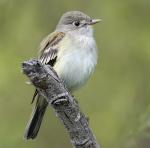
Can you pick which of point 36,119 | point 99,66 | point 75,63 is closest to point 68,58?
point 75,63

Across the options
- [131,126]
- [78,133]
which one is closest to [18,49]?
[131,126]

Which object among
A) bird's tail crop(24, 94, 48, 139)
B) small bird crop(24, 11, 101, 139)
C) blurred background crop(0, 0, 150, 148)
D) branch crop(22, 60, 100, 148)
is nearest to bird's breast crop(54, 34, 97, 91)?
small bird crop(24, 11, 101, 139)

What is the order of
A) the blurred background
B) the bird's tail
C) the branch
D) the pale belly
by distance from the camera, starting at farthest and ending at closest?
the blurred background < the bird's tail < the pale belly < the branch

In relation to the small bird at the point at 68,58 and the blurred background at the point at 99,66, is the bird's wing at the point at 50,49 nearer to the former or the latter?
the small bird at the point at 68,58

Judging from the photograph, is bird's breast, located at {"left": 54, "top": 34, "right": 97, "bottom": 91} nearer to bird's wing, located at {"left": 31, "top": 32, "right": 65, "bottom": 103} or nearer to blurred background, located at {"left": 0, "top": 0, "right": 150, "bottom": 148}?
bird's wing, located at {"left": 31, "top": 32, "right": 65, "bottom": 103}

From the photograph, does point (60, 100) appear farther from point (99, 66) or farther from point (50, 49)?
point (99, 66)

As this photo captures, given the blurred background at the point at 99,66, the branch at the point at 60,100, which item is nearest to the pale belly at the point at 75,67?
the blurred background at the point at 99,66
